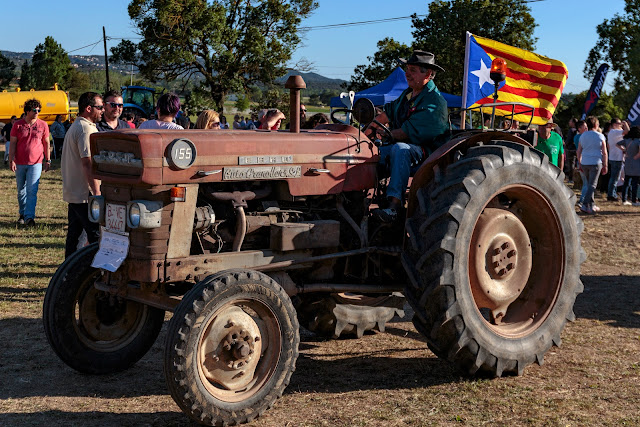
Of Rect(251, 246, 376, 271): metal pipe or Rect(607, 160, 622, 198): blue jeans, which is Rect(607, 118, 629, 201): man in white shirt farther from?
Rect(251, 246, 376, 271): metal pipe

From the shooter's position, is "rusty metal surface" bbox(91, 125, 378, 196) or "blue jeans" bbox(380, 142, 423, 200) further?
"blue jeans" bbox(380, 142, 423, 200)

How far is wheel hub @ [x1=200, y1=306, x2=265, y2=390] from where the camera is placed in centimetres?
414

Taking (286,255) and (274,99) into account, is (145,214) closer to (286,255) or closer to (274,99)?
(286,255)

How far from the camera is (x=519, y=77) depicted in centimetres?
1201

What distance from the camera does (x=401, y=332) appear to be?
6.40 meters

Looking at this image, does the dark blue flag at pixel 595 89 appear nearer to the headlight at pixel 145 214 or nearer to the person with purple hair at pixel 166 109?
the person with purple hair at pixel 166 109

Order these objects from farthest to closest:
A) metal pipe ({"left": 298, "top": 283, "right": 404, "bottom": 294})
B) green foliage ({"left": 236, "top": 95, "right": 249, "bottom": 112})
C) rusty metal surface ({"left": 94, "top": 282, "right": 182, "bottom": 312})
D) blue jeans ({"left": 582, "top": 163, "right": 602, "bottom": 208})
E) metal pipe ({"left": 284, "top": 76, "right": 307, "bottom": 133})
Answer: green foliage ({"left": 236, "top": 95, "right": 249, "bottom": 112}), blue jeans ({"left": 582, "top": 163, "right": 602, "bottom": 208}), metal pipe ({"left": 298, "top": 283, "right": 404, "bottom": 294}), metal pipe ({"left": 284, "top": 76, "right": 307, "bottom": 133}), rusty metal surface ({"left": 94, "top": 282, "right": 182, "bottom": 312})

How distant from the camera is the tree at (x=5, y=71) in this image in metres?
74.9

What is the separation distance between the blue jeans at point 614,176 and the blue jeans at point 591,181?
1.53m

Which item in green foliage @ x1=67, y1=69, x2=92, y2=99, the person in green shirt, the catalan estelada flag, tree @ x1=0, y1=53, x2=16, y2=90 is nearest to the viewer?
the catalan estelada flag

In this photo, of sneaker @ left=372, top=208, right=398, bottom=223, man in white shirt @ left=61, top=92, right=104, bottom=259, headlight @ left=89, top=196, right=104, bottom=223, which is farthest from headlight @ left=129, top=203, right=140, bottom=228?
man in white shirt @ left=61, top=92, right=104, bottom=259

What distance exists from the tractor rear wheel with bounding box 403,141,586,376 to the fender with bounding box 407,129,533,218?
0.08 meters

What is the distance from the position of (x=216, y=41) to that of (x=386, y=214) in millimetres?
37455

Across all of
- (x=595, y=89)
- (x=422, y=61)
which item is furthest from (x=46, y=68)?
(x=422, y=61)
